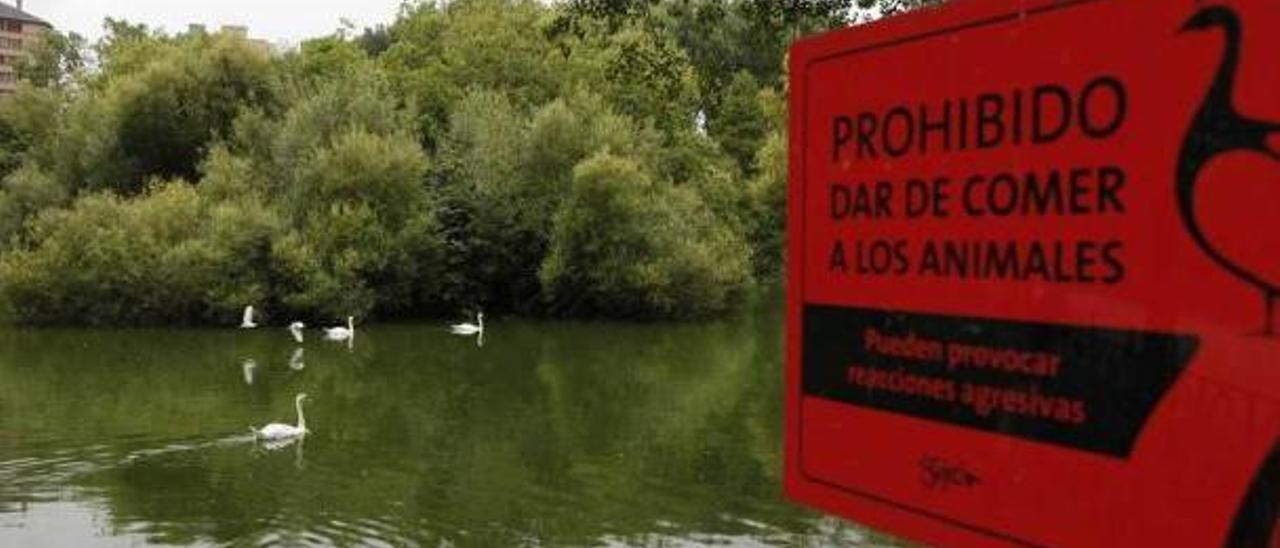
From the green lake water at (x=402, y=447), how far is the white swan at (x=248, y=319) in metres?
2.42

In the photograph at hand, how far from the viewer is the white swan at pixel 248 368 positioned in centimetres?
2533

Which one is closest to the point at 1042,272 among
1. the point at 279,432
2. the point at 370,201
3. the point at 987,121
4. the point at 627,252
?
the point at 987,121

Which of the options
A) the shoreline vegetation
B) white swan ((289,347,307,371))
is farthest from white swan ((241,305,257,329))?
white swan ((289,347,307,371))

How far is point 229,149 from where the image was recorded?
4197 cm

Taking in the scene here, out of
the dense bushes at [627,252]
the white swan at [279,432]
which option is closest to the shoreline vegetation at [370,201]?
the dense bushes at [627,252]

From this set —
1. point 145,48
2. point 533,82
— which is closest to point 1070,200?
point 533,82

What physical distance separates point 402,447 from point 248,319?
17302mm

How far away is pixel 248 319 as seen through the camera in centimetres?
3409

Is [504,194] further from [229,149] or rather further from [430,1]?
[430,1]

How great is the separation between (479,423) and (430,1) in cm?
4429

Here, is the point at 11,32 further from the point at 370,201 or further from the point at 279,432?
the point at 279,432

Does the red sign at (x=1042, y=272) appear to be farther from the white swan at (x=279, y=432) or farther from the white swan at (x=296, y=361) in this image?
the white swan at (x=296, y=361)

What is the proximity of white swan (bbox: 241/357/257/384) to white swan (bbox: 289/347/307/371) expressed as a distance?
2.44 feet

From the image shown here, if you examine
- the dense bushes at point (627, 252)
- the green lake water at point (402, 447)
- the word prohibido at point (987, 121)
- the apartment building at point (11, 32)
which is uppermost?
the apartment building at point (11, 32)
